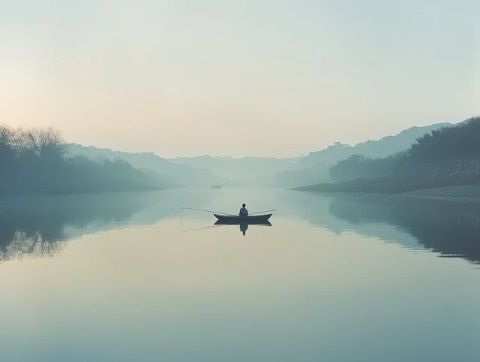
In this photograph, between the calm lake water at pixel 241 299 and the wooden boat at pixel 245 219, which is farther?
the wooden boat at pixel 245 219

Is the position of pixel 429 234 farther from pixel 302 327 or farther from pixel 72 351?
pixel 72 351

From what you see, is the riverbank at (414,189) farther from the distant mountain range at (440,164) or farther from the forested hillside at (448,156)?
the forested hillside at (448,156)

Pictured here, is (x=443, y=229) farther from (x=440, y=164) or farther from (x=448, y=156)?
(x=440, y=164)

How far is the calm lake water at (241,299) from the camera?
18297 mm

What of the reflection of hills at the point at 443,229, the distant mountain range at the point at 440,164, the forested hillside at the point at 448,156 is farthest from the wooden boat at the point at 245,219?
the forested hillside at the point at 448,156

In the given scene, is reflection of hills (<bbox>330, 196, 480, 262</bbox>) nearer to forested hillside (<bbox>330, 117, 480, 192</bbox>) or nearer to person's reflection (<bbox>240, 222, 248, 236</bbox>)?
person's reflection (<bbox>240, 222, 248, 236</bbox>)

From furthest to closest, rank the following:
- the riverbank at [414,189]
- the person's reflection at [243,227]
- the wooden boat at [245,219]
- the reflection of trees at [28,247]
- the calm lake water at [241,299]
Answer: the riverbank at [414,189]
the wooden boat at [245,219]
the person's reflection at [243,227]
the reflection of trees at [28,247]
the calm lake water at [241,299]

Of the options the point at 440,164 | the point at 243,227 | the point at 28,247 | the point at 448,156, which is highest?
the point at 448,156

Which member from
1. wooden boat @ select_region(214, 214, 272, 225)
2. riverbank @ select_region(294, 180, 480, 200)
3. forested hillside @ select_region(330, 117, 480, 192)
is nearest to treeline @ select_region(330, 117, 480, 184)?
forested hillside @ select_region(330, 117, 480, 192)

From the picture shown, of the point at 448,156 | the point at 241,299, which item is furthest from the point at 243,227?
the point at 448,156

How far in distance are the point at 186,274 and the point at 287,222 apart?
39.0 meters

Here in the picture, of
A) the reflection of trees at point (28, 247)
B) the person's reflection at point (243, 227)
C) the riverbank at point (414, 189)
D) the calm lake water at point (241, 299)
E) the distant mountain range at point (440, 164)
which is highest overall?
the distant mountain range at point (440, 164)

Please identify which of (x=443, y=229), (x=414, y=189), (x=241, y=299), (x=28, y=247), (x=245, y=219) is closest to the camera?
(x=241, y=299)

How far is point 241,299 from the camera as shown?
25.4 metres
